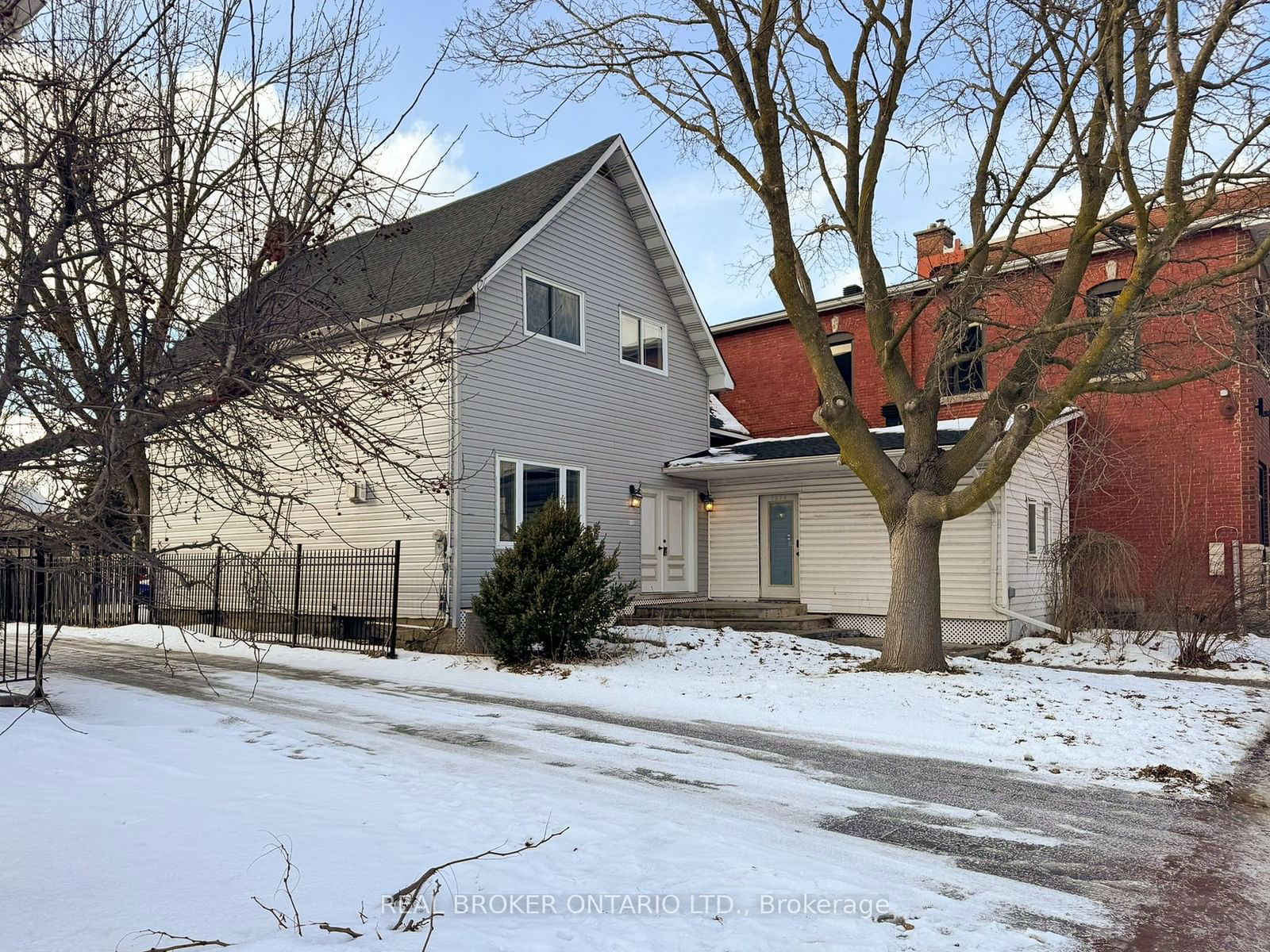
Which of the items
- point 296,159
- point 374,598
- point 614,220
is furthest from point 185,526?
point 296,159

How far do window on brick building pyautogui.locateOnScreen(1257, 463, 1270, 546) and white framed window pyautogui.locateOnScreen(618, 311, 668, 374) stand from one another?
12.3m

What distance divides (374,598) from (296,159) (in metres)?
11.3

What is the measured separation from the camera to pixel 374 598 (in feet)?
46.8

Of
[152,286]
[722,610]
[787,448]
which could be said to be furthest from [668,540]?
[152,286]

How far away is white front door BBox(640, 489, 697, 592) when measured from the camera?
17.6 metres

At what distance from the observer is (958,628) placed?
15.6 meters

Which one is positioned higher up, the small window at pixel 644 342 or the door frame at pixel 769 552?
the small window at pixel 644 342

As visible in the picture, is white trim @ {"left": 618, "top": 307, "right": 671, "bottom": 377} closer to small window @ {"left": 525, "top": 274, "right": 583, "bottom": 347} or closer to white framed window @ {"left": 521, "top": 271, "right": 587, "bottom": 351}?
white framed window @ {"left": 521, "top": 271, "right": 587, "bottom": 351}

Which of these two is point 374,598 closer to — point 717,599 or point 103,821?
point 717,599

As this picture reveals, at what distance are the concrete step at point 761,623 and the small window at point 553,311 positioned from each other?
5.35 meters

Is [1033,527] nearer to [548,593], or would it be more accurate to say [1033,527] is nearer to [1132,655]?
[1132,655]

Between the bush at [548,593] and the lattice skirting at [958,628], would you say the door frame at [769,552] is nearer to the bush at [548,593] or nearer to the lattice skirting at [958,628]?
the lattice skirting at [958,628]

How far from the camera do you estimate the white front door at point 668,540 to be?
57.7 feet

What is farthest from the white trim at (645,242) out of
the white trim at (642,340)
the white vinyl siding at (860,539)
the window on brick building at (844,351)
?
the window on brick building at (844,351)
